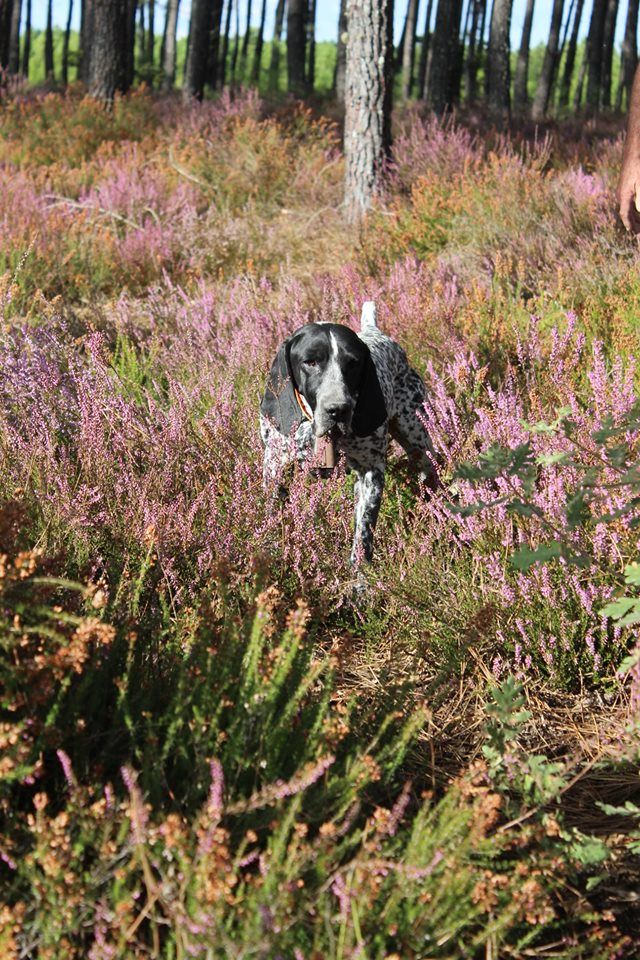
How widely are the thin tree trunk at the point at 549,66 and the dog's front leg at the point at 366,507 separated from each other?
60.0 feet

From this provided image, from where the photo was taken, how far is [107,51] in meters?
13.1

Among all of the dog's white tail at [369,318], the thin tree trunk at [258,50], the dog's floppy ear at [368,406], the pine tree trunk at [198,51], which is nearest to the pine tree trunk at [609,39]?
the thin tree trunk at [258,50]

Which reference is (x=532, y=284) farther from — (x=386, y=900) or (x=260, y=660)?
(x=386, y=900)

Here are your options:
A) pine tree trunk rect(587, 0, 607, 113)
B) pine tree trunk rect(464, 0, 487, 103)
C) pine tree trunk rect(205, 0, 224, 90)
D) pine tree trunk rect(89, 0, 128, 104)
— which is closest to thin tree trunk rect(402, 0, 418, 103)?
pine tree trunk rect(464, 0, 487, 103)

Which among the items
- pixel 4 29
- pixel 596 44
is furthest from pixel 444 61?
pixel 4 29

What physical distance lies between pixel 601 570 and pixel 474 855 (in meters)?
1.22

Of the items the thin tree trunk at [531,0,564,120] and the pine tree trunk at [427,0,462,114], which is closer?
the pine tree trunk at [427,0,462,114]

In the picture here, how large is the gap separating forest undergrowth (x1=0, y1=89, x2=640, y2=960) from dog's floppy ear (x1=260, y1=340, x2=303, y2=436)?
0.22 m

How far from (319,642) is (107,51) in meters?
12.5

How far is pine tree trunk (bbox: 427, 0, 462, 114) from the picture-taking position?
46.5 ft

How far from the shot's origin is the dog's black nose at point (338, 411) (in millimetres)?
3609

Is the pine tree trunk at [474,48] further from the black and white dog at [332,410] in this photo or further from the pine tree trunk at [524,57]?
the black and white dog at [332,410]

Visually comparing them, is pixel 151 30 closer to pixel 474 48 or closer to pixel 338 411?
pixel 474 48

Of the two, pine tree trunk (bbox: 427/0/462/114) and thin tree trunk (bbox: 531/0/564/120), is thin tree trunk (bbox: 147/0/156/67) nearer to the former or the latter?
thin tree trunk (bbox: 531/0/564/120)
